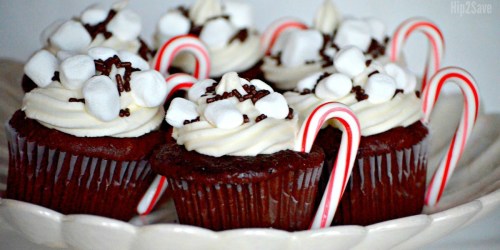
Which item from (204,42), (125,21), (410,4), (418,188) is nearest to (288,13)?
(410,4)

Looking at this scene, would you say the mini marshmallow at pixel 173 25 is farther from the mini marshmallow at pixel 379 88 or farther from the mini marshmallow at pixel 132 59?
the mini marshmallow at pixel 379 88

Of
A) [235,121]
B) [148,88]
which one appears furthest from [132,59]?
[235,121]

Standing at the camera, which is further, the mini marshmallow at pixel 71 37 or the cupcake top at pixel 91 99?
the mini marshmallow at pixel 71 37

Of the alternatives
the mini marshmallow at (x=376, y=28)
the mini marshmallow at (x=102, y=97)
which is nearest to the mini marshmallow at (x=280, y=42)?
the mini marshmallow at (x=376, y=28)

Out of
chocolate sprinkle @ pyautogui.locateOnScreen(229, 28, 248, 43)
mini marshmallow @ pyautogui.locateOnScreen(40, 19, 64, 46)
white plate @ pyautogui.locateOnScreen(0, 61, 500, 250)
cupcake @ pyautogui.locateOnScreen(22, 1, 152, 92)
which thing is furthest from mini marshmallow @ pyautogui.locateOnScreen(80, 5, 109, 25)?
white plate @ pyautogui.locateOnScreen(0, 61, 500, 250)

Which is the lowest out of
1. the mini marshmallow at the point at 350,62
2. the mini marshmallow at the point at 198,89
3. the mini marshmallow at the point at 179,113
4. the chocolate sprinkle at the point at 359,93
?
the chocolate sprinkle at the point at 359,93

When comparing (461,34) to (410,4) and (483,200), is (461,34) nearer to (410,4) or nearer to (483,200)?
(410,4)
